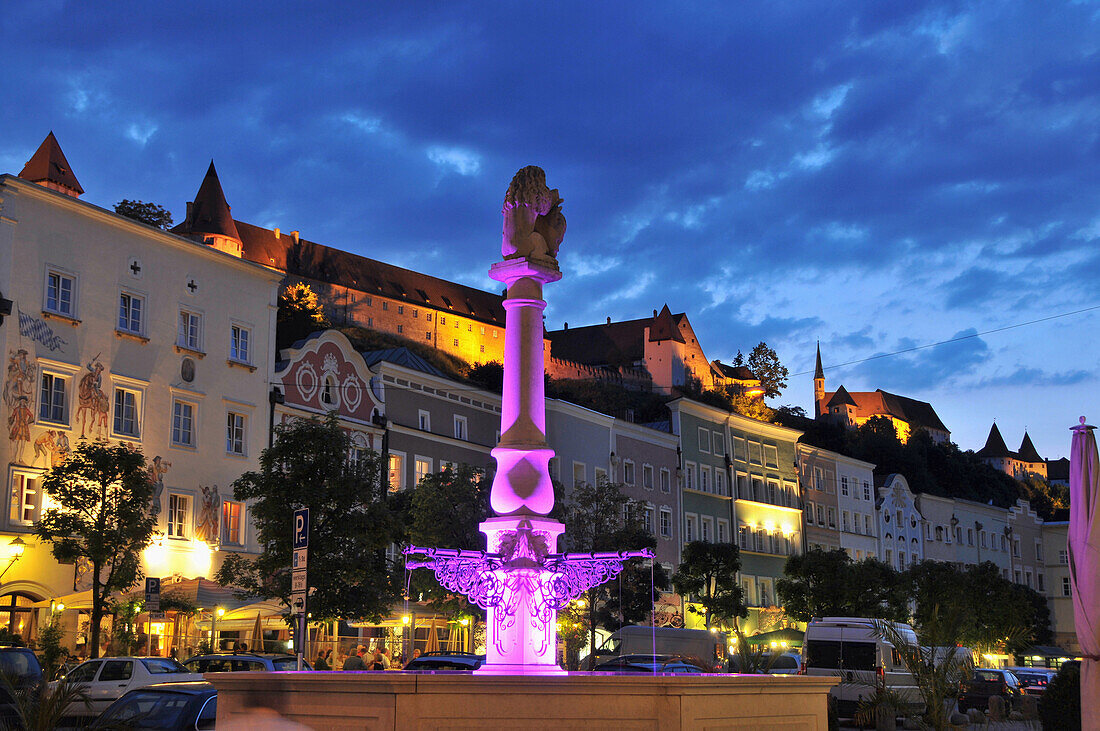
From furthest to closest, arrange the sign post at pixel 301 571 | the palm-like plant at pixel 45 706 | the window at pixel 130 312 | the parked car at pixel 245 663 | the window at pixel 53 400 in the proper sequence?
the window at pixel 130 312 < the window at pixel 53 400 < the parked car at pixel 245 663 < the sign post at pixel 301 571 < the palm-like plant at pixel 45 706

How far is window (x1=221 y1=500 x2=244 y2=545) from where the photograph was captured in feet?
133

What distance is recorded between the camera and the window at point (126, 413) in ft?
123

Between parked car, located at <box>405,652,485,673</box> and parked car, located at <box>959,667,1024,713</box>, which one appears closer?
parked car, located at <box>405,652,485,673</box>

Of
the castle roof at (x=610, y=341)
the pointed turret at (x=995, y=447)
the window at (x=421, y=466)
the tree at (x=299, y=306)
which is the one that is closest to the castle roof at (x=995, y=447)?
Answer: the pointed turret at (x=995, y=447)

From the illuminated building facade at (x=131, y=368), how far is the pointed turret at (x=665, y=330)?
103m

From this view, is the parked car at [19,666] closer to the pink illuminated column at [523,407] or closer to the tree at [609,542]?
the pink illuminated column at [523,407]

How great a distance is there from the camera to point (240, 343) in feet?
142

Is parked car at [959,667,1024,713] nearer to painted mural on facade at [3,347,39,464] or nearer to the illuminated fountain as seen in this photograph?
the illuminated fountain

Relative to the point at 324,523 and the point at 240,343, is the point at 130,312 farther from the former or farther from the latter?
the point at 324,523

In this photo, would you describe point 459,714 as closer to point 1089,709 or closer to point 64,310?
point 1089,709

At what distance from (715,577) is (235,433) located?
80.7 feet

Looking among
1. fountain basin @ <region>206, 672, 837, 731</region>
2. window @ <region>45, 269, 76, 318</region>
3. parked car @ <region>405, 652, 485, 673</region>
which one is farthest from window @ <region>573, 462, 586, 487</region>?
fountain basin @ <region>206, 672, 837, 731</region>

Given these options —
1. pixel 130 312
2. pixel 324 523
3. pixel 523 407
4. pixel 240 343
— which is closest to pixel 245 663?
pixel 324 523

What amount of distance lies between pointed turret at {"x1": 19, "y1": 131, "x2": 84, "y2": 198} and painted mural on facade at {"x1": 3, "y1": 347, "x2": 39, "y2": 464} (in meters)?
45.5
